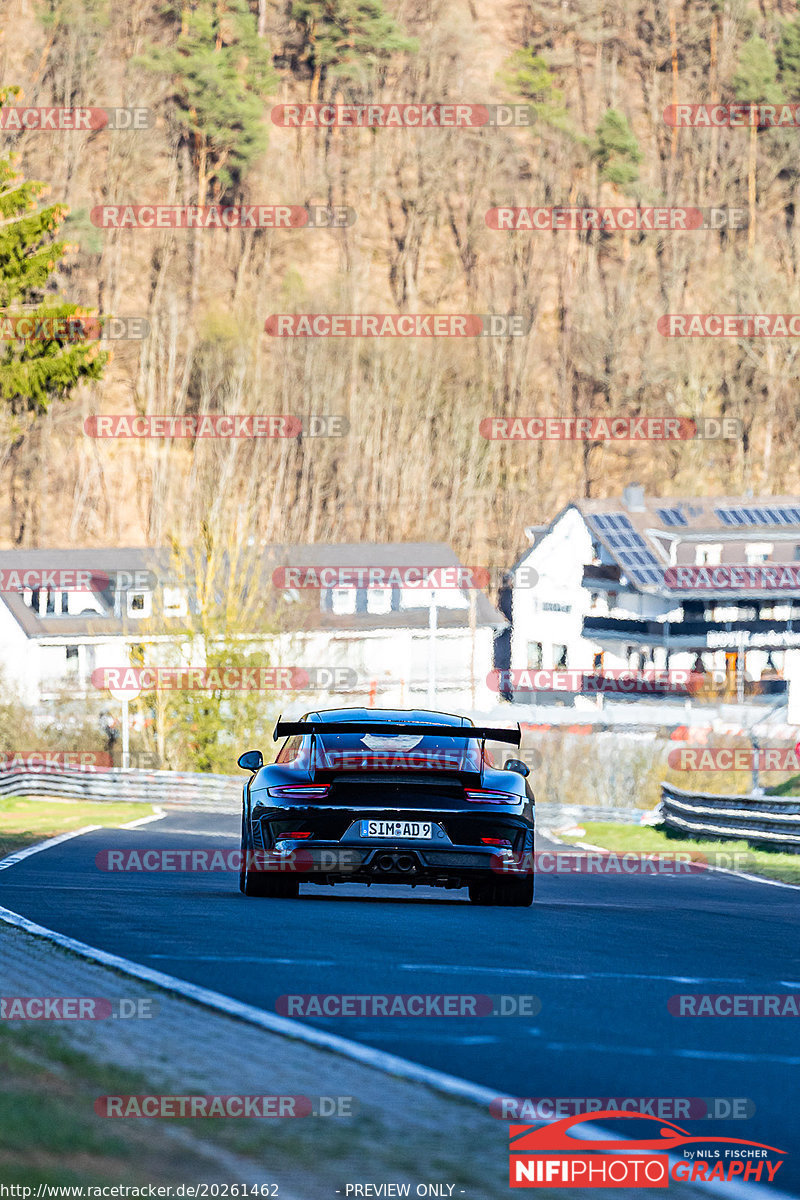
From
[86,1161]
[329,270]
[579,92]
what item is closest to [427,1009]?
[86,1161]

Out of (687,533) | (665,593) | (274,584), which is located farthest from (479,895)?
(687,533)

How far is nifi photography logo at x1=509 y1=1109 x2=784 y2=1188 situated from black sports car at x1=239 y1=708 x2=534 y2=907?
18.6 ft

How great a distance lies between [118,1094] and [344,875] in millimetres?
5768

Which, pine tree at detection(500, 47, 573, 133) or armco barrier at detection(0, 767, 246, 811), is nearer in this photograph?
armco barrier at detection(0, 767, 246, 811)

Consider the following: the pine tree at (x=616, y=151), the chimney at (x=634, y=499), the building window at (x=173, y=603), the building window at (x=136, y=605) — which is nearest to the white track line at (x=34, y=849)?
the building window at (x=173, y=603)

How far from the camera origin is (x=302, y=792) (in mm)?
11516

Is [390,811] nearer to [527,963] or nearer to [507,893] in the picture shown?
[507,893]

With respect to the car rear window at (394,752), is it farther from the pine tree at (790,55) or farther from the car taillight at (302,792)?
the pine tree at (790,55)

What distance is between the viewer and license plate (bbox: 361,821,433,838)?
11.3 metres

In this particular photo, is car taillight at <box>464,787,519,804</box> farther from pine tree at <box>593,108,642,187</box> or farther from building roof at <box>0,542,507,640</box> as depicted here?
pine tree at <box>593,108,642,187</box>

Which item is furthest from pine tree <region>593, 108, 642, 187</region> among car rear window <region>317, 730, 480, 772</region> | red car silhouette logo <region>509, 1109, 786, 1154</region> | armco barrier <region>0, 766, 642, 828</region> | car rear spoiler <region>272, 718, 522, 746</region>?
red car silhouette logo <region>509, 1109, 786, 1154</region>

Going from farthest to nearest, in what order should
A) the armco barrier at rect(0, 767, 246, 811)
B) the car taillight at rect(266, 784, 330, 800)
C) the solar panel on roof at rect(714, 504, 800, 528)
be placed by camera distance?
the solar panel on roof at rect(714, 504, 800, 528) → the armco barrier at rect(0, 767, 246, 811) → the car taillight at rect(266, 784, 330, 800)

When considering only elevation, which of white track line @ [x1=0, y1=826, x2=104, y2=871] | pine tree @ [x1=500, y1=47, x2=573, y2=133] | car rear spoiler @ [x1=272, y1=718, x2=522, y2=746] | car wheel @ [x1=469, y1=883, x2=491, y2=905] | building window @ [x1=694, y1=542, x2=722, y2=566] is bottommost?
white track line @ [x1=0, y1=826, x2=104, y2=871]

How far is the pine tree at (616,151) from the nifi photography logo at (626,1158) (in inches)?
4357
